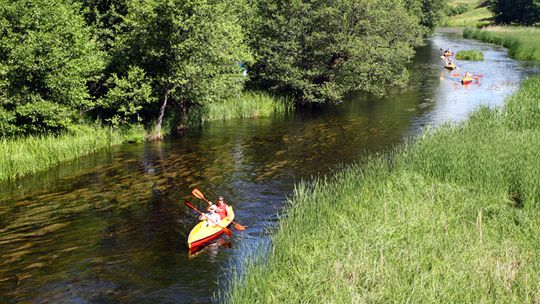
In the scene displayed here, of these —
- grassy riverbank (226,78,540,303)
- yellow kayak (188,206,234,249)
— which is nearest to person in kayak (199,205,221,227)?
yellow kayak (188,206,234,249)

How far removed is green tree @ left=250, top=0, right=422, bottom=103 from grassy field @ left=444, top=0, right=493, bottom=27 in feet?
313

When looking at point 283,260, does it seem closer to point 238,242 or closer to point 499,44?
point 238,242

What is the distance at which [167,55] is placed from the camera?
3016cm

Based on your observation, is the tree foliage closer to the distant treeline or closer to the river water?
the distant treeline

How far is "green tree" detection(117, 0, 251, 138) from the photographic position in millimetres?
29250

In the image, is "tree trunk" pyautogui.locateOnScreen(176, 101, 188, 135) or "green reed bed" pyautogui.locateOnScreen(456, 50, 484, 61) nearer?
"tree trunk" pyautogui.locateOnScreen(176, 101, 188, 135)

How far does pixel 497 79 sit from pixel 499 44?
3828cm

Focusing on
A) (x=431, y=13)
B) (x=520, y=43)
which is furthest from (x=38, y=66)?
(x=431, y=13)

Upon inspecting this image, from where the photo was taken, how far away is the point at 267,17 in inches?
1619

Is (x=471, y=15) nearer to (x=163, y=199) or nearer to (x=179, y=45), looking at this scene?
(x=179, y=45)

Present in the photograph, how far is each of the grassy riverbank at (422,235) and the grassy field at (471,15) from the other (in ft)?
393

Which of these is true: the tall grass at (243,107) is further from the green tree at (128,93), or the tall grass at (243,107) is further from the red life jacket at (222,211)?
the red life jacket at (222,211)

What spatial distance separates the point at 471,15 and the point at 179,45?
471 ft

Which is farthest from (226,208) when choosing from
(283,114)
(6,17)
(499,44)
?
(499,44)
